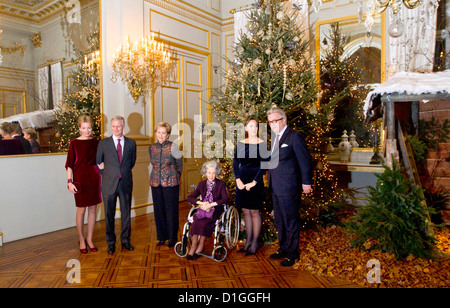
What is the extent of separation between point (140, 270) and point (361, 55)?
210 inches

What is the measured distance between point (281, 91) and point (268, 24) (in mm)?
930

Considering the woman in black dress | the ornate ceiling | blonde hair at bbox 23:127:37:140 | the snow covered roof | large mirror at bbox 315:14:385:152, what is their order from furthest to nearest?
large mirror at bbox 315:14:385:152 → blonde hair at bbox 23:127:37:140 → the ornate ceiling → the snow covered roof → the woman in black dress

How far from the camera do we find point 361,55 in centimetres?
593

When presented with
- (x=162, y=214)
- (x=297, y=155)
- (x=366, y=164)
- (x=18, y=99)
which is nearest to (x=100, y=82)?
(x=18, y=99)

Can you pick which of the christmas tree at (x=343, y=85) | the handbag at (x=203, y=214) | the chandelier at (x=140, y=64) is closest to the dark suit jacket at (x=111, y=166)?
the handbag at (x=203, y=214)

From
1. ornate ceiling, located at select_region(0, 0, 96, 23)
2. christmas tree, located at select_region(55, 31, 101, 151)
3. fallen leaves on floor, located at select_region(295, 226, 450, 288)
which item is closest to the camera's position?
fallen leaves on floor, located at select_region(295, 226, 450, 288)

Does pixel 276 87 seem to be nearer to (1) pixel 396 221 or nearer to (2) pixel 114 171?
(1) pixel 396 221

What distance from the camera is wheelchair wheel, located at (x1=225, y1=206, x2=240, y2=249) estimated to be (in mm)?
3490

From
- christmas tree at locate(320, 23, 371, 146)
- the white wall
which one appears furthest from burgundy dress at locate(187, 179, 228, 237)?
christmas tree at locate(320, 23, 371, 146)

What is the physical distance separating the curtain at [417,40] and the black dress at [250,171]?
3599 mm

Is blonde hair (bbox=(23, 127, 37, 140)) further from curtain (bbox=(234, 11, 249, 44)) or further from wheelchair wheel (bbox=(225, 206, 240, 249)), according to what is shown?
curtain (bbox=(234, 11, 249, 44))

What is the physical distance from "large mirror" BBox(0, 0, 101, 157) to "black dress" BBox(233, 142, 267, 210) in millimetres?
3004

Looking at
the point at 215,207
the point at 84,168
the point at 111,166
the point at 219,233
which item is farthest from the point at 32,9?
the point at 219,233

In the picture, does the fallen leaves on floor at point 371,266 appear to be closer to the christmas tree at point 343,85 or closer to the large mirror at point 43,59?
the christmas tree at point 343,85
